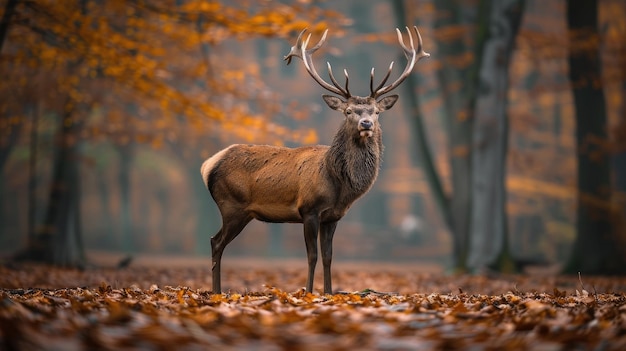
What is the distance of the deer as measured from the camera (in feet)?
24.5

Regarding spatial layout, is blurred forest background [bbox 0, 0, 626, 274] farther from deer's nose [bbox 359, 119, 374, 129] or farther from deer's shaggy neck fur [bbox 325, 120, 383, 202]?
deer's nose [bbox 359, 119, 374, 129]

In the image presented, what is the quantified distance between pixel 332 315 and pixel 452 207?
1431 cm

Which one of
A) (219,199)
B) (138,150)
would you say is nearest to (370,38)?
(219,199)

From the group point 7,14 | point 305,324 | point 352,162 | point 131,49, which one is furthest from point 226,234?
point 131,49

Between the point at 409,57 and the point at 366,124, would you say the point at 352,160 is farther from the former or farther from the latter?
the point at 409,57

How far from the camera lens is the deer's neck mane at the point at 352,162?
7.54m

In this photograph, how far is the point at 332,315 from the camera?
16.2ft

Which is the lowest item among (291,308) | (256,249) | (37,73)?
(256,249)

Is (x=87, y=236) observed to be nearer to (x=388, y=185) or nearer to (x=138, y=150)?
(x=138, y=150)

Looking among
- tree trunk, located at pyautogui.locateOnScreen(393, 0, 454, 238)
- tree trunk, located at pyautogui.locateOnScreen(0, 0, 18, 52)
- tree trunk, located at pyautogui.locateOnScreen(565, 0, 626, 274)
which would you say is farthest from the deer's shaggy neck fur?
tree trunk, located at pyautogui.locateOnScreen(393, 0, 454, 238)

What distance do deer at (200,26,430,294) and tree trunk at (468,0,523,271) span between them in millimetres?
8355

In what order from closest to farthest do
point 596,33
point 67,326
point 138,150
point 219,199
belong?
point 67,326 → point 219,199 → point 596,33 → point 138,150

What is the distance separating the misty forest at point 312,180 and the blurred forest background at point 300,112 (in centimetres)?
6

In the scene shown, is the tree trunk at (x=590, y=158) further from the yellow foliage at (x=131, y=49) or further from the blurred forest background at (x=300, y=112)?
the yellow foliage at (x=131, y=49)
